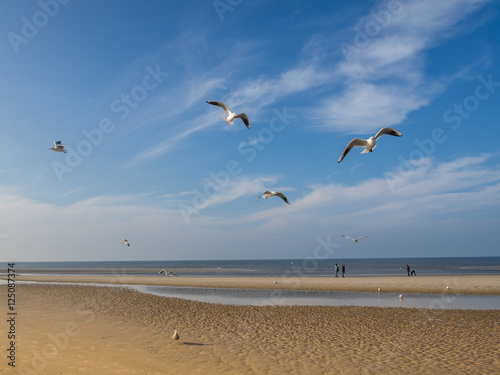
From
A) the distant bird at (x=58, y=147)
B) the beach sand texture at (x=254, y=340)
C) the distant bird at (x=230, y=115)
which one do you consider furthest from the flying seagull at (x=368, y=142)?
the distant bird at (x=58, y=147)

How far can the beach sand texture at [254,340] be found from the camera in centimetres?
1082

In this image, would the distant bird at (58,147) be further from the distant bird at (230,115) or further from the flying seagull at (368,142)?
the flying seagull at (368,142)

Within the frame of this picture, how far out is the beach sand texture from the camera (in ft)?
35.5

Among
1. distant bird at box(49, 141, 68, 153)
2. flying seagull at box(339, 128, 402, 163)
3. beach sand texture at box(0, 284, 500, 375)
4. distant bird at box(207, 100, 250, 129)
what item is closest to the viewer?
beach sand texture at box(0, 284, 500, 375)

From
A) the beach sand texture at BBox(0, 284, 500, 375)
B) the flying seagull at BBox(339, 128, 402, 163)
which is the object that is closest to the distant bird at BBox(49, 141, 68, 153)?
the beach sand texture at BBox(0, 284, 500, 375)

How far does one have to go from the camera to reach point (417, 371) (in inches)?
421

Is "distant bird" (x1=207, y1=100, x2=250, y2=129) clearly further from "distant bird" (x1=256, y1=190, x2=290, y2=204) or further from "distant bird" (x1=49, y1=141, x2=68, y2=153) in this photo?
"distant bird" (x1=49, y1=141, x2=68, y2=153)

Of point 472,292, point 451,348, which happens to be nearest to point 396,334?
point 451,348

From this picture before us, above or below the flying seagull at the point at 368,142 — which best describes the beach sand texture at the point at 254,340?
below

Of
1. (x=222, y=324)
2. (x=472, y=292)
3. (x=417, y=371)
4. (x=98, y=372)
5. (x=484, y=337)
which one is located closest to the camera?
(x=98, y=372)

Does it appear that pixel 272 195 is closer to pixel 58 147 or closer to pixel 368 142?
pixel 368 142

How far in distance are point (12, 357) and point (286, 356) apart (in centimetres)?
868

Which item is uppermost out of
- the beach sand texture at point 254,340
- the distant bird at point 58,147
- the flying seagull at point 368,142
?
the distant bird at point 58,147

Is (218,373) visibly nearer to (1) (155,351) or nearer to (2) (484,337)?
(1) (155,351)
